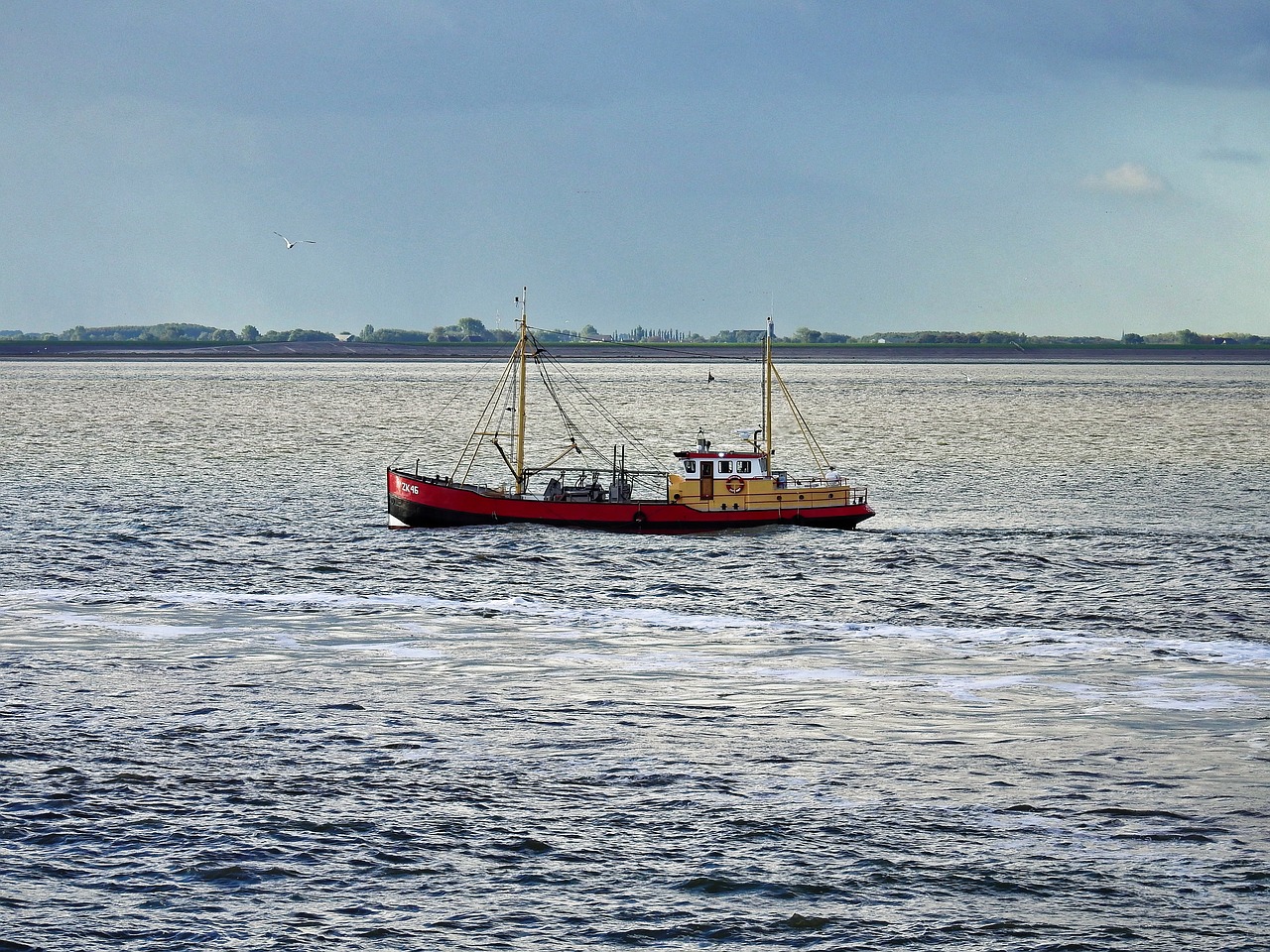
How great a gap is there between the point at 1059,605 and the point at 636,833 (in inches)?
887

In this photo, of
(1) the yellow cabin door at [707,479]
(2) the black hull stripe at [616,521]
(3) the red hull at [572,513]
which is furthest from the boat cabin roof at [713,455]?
(2) the black hull stripe at [616,521]

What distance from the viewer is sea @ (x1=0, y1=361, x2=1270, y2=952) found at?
18.7 metres

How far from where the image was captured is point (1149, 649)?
33844 mm

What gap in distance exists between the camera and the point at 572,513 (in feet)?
194

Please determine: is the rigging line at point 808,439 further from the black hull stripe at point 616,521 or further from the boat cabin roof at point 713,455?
the black hull stripe at point 616,521

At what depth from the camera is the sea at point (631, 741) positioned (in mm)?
18672

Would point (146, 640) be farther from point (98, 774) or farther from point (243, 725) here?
point (98, 774)

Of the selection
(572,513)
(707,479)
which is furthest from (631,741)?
(707,479)

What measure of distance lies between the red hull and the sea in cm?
248

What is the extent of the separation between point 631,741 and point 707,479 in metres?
34.9

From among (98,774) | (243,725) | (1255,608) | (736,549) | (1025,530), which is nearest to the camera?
(98,774)

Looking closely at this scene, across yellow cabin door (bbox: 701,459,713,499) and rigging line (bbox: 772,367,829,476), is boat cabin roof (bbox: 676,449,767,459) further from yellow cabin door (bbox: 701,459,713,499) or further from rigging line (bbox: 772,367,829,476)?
rigging line (bbox: 772,367,829,476)

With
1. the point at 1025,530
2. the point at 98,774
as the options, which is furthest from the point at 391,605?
the point at 1025,530

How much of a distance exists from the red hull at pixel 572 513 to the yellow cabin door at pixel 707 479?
2.91ft
